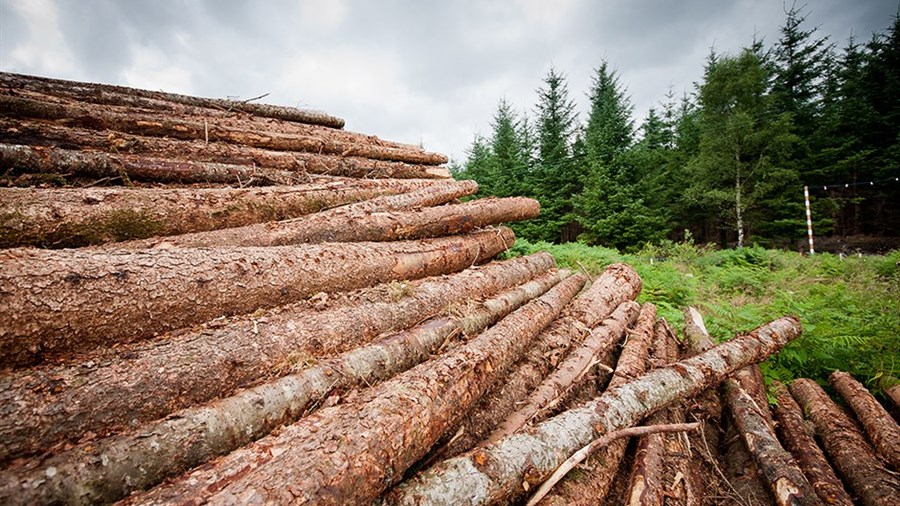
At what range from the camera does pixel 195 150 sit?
392 cm

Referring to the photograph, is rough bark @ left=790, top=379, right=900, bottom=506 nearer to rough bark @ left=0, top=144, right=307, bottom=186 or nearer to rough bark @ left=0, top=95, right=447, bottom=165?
rough bark @ left=0, top=144, right=307, bottom=186

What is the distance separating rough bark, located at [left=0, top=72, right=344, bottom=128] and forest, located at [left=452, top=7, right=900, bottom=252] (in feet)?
49.2

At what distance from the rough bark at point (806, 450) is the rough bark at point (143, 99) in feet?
23.0

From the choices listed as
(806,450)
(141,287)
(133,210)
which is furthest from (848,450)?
(133,210)

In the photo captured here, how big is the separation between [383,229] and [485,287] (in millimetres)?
1228

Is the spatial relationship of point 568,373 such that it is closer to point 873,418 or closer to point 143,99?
point 873,418

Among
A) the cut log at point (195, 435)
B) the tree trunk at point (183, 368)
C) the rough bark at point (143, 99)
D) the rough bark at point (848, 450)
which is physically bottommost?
the rough bark at point (848, 450)

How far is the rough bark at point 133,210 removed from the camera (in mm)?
2260

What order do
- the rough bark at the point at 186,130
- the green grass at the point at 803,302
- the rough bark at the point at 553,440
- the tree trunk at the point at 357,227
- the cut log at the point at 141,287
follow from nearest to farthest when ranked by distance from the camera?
the rough bark at the point at 553,440 → the cut log at the point at 141,287 → the tree trunk at the point at 357,227 → the rough bark at the point at 186,130 → the green grass at the point at 803,302

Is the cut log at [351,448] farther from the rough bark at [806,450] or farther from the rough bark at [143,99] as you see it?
the rough bark at [143,99]

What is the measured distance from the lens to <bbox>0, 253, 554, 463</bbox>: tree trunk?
1421 millimetres

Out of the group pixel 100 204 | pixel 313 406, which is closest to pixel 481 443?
pixel 313 406

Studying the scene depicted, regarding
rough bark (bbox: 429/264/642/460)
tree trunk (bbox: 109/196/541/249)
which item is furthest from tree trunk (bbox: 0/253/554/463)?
rough bark (bbox: 429/264/642/460)

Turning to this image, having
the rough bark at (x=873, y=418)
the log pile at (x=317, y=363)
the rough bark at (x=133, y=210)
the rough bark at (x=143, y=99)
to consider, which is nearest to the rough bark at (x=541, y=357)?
the log pile at (x=317, y=363)
